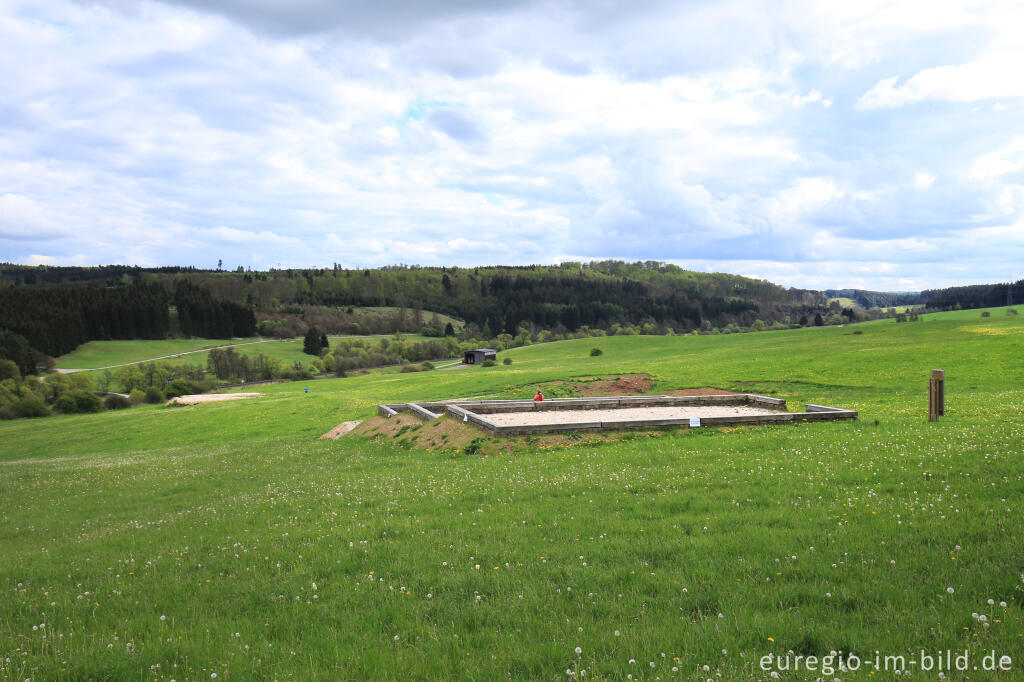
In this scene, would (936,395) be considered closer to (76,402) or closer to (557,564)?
(557,564)

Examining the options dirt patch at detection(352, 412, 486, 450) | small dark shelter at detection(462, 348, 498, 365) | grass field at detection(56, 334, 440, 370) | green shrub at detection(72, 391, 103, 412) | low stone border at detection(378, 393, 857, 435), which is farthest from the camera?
grass field at detection(56, 334, 440, 370)

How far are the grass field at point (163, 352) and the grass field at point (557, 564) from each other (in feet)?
401

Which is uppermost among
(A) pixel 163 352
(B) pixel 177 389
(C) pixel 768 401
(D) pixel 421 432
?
(A) pixel 163 352

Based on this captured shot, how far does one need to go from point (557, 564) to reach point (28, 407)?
94.0 m

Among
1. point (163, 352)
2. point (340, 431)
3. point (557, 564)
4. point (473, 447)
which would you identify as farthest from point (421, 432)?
point (163, 352)

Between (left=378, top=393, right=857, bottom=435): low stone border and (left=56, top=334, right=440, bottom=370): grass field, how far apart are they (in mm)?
111081

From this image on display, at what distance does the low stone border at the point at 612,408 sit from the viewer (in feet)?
65.1

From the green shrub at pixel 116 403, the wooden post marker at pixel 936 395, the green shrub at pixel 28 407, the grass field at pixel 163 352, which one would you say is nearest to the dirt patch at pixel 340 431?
the wooden post marker at pixel 936 395

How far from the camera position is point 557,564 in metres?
7.84

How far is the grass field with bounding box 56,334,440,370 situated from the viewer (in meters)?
126

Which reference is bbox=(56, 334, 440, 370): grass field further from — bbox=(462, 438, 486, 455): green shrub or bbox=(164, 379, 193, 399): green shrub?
bbox=(462, 438, 486, 455): green shrub

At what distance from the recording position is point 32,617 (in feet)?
24.4

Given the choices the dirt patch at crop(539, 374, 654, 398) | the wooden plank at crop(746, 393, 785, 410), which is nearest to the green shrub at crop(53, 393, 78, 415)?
the dirt patch at crop(539, 374, 654, 398)

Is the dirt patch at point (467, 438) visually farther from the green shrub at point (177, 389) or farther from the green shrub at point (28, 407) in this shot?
the green shrub at point (177, 389)
